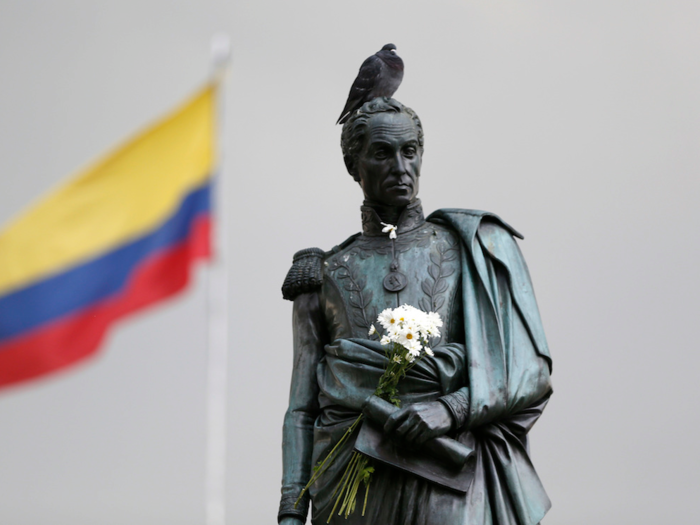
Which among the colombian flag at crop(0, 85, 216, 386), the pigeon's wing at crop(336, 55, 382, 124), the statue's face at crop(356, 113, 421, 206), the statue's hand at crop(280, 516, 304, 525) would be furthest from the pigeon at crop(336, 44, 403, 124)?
the statue's hand at crop(280, 516, 304, 525)

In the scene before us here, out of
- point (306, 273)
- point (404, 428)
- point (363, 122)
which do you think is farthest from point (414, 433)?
point (363, 122)

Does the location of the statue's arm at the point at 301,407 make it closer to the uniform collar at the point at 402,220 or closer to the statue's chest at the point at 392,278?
the statue's chest at the point at 392,278

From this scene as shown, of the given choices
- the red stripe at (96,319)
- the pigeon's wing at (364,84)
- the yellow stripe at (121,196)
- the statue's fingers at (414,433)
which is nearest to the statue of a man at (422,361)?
the statue's fingers at (414,433)

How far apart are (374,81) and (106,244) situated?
283 centimetres

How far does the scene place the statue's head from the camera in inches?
530

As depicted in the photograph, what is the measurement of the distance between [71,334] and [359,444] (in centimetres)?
202

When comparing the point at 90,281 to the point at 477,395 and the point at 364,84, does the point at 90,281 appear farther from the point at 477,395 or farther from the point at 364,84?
the point at 364,84

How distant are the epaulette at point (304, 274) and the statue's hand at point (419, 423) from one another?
4.50 ft

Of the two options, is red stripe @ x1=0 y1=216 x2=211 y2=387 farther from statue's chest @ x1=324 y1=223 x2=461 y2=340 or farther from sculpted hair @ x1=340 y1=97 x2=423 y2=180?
sculpted hair @ x1=340 y1=97 x2=423 y2=180

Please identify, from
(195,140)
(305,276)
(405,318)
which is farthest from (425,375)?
(195,140)

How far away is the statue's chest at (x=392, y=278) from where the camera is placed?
43.1 feet

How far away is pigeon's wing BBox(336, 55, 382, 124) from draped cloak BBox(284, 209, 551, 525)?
4.34 feet

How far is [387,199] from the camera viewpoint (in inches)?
Result: 533

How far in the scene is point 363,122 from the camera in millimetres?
13578
